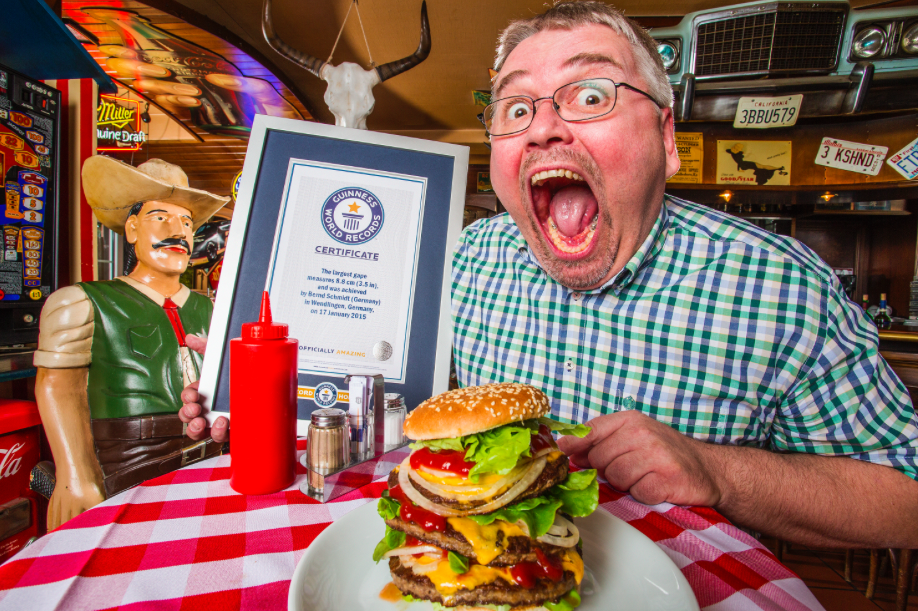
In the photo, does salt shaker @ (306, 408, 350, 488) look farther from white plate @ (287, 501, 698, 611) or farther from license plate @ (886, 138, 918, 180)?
license plate @ (886, 138, 918, 180)

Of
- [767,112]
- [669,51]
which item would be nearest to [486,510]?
[669,51]

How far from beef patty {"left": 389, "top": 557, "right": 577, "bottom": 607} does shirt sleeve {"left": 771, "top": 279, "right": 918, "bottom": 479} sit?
1058mm

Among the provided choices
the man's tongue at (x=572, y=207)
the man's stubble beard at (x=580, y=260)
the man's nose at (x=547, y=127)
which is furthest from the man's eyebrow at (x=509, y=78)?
the man's tongue at (x=572, y=207)

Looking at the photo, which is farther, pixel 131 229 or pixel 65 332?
pixel 131 229

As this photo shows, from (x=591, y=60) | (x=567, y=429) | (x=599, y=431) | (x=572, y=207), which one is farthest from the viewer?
(x=572, y=207)

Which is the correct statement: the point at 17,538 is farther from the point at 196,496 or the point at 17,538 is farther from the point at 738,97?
the point at 738,97

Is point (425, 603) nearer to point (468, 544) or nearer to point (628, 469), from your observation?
Result: point (468, 544)

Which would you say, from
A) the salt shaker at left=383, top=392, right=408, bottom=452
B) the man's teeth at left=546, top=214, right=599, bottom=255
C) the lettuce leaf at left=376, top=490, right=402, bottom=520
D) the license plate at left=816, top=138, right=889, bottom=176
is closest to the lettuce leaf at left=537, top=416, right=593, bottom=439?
the lettuce leaf at left=376, top=490, right=402, bottom=520

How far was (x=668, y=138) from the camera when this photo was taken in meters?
1.54

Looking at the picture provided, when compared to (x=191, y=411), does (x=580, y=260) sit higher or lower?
higher

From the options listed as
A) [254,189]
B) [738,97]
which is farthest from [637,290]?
[738,97]

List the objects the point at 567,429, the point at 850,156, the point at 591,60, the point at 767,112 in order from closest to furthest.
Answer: the point at 567,429 < the point at 591,60 < the point at 767,112 < the point at 850,156

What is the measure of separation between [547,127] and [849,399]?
1.19 metres

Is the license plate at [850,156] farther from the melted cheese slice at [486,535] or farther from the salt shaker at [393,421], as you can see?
the melted cheese slice at [486,535]
